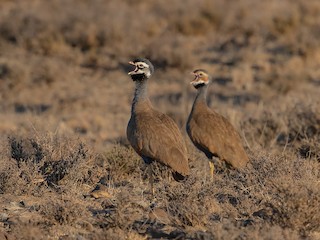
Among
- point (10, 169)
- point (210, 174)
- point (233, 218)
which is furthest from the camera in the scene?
point (210, 174)

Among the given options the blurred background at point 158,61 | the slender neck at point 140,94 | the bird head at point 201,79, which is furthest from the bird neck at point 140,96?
the blurred background at point 158,61

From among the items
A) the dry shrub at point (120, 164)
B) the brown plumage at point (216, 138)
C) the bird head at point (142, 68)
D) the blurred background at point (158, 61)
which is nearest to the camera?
the bird head at point (142, 68)

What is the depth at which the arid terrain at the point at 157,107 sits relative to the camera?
21.7ft

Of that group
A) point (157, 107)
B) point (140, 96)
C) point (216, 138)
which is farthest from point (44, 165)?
point (157, 107)

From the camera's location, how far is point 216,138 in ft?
28.1

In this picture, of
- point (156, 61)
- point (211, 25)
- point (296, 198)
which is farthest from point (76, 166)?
point (211, 25)

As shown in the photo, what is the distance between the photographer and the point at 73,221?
6660 millimetres

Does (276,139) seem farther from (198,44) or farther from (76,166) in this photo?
(198,44)

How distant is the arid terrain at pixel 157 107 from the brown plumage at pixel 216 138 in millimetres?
173

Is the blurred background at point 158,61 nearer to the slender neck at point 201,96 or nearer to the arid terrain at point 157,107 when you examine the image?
the arid terrain at point 157,107

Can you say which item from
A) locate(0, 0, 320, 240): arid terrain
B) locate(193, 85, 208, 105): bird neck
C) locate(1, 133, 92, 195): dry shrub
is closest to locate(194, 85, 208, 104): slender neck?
locate(193, 85, 208, 105): bird neck

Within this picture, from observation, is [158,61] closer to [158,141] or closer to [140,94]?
[140,94]

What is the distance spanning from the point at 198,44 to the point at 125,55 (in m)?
2.20

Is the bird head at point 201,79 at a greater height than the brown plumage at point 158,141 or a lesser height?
greater
